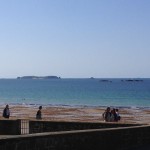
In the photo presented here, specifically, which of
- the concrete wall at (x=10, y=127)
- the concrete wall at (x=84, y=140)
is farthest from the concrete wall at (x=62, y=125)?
the concrete wall at (x=84, y=140)

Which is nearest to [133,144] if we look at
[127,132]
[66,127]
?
[127,132]

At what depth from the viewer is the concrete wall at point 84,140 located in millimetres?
10883

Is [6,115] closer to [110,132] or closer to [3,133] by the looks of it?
[3,133]

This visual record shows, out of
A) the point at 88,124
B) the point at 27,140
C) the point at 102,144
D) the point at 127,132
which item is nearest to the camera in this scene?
the point at 27,140

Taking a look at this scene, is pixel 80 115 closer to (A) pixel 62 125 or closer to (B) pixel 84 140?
(A) pixel 62 125

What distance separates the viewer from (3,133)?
1711 cm

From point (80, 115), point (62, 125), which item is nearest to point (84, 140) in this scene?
point (62, 125)

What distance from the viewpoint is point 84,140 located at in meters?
12.6

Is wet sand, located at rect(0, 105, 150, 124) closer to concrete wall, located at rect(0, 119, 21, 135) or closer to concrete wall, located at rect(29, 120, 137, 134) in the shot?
concrete wall, located at rect(29, 120, 137, 134)

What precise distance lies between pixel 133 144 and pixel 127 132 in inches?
20.2

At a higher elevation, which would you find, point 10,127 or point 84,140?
point 10,127

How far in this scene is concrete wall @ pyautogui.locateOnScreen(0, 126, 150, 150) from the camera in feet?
35.7

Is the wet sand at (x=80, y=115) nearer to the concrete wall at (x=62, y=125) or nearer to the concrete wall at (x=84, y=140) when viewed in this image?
the concrete wall at (x=62, y=125)

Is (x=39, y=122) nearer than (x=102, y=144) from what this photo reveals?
No
